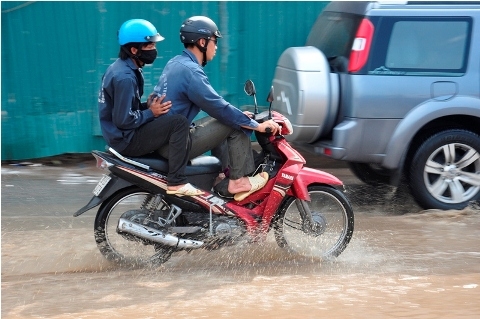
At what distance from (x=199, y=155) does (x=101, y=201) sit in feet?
2.61

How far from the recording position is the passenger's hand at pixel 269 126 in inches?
225

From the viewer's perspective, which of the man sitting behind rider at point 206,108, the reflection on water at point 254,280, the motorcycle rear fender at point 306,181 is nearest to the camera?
the reflection on water at point 254,280

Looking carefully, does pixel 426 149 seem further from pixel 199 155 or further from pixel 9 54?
pixel 9 54

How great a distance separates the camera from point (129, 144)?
5664mm

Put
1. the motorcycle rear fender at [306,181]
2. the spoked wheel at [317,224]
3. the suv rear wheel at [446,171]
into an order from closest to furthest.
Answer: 1. the motorcycle rear fender at [306,181]
2. the spoked wheel at [317,224]
3. the suv rear wheel at [446,171]

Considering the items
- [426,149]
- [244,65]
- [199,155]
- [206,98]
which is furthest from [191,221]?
[244,65]

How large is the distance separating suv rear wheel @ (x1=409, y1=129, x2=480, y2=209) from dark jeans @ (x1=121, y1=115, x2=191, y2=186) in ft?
8.35

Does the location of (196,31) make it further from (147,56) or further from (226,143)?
(226,143)

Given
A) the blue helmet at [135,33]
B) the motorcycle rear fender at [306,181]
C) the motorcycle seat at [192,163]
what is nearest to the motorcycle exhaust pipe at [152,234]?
the motorcycle seat at [192,163]

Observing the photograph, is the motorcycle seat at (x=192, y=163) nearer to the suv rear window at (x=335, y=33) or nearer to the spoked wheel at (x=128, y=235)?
the spoked wheel at (x=128, y=235)

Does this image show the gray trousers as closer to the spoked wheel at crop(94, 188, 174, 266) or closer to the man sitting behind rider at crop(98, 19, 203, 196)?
the man sitting behind rider at crop(98, 19, 203, 196)

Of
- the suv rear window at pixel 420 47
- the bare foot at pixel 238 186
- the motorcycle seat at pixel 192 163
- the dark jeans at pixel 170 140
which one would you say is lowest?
the bare foot at pixel 238 186

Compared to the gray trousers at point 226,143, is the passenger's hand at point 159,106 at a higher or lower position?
higher

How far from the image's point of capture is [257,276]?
18.6 ft
